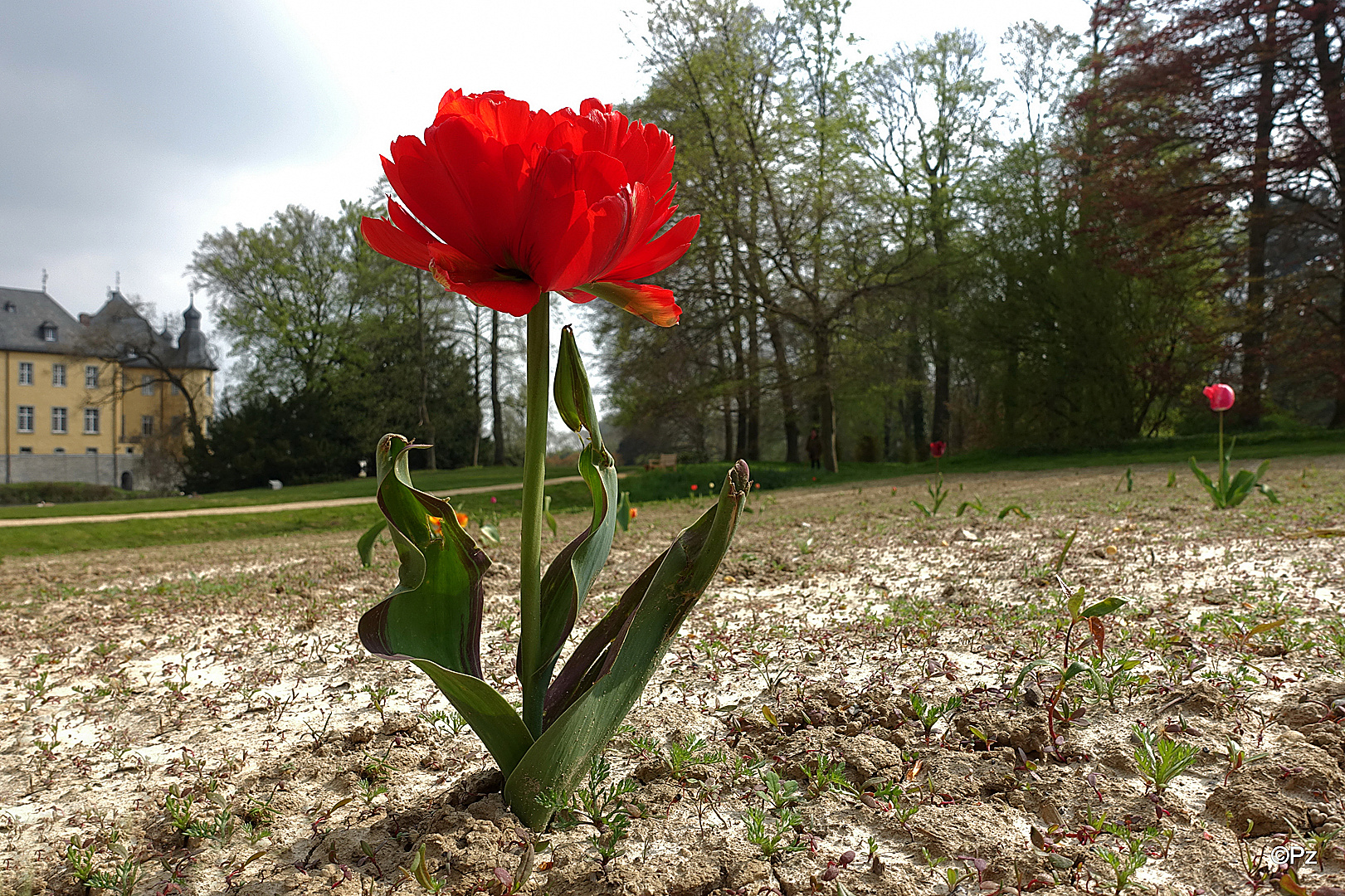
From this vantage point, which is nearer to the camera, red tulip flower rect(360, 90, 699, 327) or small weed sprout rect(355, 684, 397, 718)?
red tulip flower rect(360, 90, 699, 327)

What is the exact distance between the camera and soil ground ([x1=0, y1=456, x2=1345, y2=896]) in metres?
1.16

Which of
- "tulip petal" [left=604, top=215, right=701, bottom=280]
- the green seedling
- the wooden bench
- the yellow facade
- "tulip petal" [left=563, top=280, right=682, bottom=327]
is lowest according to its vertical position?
the green seedling

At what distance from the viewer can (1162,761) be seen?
1.36 m

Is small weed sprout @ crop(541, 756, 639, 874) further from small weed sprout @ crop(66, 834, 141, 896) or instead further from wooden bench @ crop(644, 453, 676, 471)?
wooden bench @ crop(644, 453, 676, 471)

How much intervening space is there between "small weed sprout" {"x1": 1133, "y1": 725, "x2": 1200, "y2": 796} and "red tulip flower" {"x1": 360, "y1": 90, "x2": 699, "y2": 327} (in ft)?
4.10

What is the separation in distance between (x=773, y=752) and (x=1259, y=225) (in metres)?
20.2

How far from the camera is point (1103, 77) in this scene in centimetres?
1988

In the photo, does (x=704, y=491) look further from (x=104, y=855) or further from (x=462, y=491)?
(x=104, y=855)

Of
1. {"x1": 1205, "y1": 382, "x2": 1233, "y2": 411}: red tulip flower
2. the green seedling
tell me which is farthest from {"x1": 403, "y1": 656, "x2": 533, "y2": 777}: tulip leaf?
{"x1": 1205, "y1": 382, "x2": 1233, "y2": 411}: red tulip flower

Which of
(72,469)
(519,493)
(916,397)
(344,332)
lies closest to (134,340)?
(344,332)

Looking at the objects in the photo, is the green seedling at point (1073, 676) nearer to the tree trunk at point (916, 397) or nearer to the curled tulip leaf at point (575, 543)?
the curled tulip leaf at point (575, 543)

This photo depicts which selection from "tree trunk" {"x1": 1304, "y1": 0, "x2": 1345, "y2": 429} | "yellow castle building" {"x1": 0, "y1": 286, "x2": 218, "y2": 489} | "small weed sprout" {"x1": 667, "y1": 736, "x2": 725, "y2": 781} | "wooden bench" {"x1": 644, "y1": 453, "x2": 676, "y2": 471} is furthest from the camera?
"yellow castle building" {"x1": 0, "y1": 286, "x2": 218, "y2": 489}

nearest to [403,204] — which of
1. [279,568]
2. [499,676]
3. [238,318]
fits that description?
[499,676]

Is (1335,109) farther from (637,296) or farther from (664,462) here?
(637,296)
